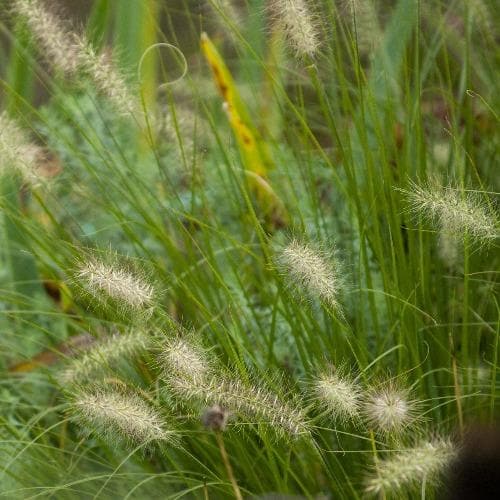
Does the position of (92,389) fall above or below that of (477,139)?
above

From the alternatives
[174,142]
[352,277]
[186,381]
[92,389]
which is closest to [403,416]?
[186,381]

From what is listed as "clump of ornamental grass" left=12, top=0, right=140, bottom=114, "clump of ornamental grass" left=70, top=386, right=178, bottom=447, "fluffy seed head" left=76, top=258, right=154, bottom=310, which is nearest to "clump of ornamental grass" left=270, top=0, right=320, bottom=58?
"clump of ornamental grass" left=12, top=0, right=140, bottom=114

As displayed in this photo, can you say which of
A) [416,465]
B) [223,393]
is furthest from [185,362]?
[416,465]

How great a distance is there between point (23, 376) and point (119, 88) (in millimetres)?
Result: 605

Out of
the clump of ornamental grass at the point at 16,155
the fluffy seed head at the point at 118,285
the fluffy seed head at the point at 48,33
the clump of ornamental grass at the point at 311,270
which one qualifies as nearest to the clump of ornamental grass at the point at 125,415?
the fluffy seed head at the point at 118,285

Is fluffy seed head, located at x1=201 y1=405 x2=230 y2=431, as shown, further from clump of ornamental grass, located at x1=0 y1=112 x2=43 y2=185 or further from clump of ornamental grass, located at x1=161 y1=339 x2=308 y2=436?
clump of ornamental grass, located at x1=0 y1=112 x2=43 y2=185

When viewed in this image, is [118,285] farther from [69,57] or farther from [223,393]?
[69,57]

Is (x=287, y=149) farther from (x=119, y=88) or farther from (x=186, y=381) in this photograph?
(x=186, y=381)

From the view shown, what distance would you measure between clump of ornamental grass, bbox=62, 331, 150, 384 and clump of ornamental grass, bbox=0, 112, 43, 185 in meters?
0.25

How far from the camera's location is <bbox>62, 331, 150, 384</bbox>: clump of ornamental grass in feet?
4.45

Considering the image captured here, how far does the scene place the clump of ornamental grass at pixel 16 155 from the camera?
4.80ft

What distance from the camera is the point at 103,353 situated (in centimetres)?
137

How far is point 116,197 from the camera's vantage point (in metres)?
1.99

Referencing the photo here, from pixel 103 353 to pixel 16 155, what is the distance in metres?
0.31
